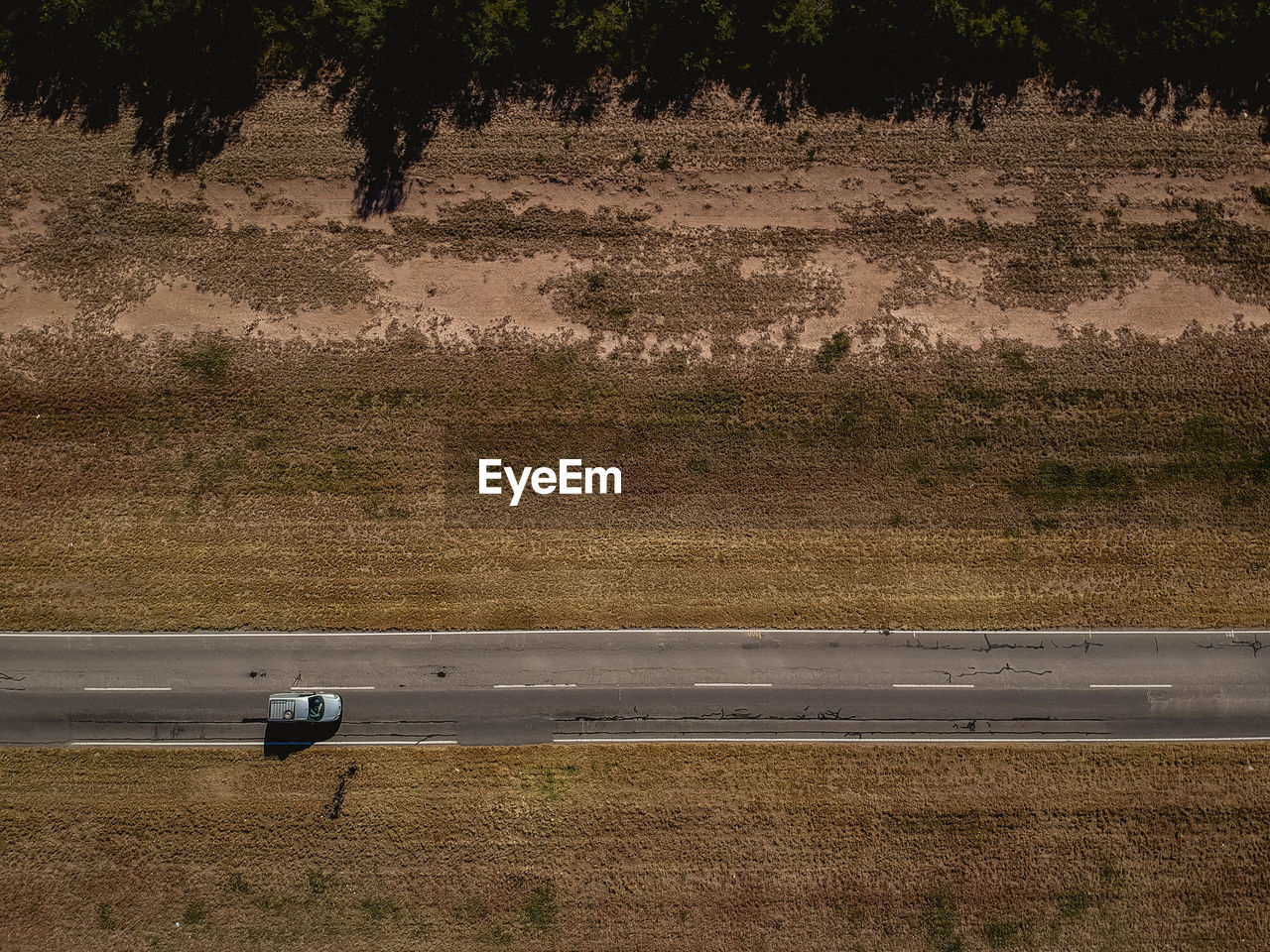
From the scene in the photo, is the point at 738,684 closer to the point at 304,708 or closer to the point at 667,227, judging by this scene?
the point at 304,708

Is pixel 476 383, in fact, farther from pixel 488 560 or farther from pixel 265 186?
pixel 265 186

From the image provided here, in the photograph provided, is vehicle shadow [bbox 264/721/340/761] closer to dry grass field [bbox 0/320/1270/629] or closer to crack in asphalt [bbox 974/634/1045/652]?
dry grass field [bbox 0/320/1270/629]

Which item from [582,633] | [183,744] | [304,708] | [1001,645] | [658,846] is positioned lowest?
[658,846]

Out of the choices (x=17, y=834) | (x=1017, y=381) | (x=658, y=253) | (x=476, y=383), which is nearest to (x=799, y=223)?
(x=658, y=253)

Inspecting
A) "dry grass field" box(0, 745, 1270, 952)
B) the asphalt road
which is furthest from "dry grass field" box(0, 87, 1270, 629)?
"dry grass field" box(0, 745, 1270, 952)

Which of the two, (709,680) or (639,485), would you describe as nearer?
(709,680)

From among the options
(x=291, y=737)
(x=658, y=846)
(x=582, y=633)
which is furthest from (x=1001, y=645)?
(x=291, y=737)

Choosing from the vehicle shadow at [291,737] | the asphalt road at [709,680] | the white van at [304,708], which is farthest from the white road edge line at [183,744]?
the white van at [304,708]
